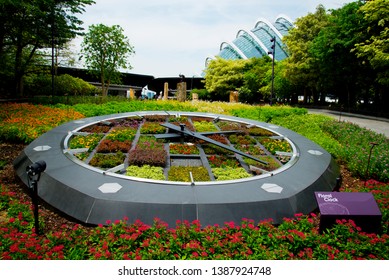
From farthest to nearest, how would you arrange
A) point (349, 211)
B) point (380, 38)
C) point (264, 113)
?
point (380, 38) < point (264, 113) < point (349, 211)

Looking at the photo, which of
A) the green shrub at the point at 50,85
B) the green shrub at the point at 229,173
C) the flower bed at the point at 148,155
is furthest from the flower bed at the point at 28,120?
the green shrub at the point at 50,85

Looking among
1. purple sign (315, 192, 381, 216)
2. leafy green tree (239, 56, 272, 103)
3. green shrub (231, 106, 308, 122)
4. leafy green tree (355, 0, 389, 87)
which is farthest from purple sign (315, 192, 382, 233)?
leafy green tree (239, 56, 272, 103)

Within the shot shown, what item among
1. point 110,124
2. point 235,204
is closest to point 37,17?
point 110,124

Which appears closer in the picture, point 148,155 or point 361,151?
point 148,155

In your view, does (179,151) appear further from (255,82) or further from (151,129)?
(255,82)

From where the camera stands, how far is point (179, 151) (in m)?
7.99

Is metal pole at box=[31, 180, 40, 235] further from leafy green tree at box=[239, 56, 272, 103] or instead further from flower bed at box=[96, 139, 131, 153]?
leafy green tree at box=[239, 56, 272, 103]

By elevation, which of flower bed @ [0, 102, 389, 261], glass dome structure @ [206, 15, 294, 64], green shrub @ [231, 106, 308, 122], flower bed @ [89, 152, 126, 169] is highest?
glass dome structure @ [206, 15, 294, 64]

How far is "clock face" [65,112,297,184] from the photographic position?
6684 millimetres

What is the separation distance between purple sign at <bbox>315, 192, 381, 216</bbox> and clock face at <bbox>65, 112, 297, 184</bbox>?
1714 millimetres

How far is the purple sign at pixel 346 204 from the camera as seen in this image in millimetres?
4945

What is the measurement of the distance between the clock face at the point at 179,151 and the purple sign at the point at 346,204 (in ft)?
5.62

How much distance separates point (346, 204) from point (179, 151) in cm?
423

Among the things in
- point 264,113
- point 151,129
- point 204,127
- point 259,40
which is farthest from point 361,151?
point 259,40
